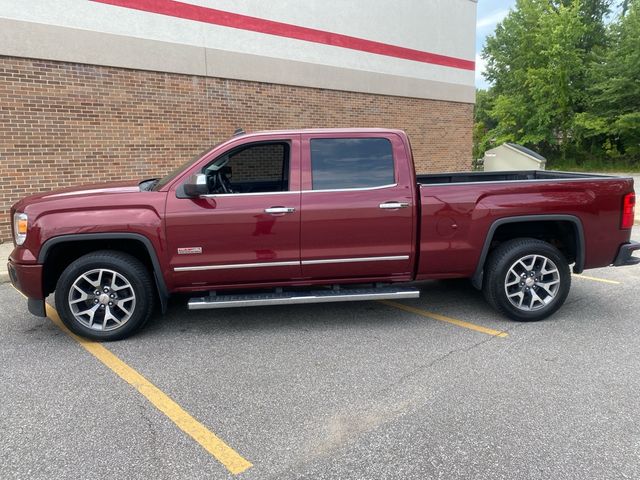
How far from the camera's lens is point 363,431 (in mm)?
2773

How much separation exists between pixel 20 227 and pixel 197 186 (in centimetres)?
162

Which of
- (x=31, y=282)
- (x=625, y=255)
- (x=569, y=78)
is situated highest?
(x=569, y=78)

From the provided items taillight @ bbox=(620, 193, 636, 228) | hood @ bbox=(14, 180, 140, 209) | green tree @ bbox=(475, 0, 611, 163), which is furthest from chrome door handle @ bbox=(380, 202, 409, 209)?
green tree @ bbox=(475, 0, 611, 163)

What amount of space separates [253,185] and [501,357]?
2938 millimetres

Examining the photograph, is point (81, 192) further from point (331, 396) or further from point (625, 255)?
point (625, 255)

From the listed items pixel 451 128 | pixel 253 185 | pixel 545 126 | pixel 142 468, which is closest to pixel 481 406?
pixel 142 468

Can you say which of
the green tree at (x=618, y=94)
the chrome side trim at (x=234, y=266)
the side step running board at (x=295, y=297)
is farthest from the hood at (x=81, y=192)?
the green tree at (x=618, y=94)

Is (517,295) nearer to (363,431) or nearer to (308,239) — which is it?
(308,239)

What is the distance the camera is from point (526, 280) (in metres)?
4.48

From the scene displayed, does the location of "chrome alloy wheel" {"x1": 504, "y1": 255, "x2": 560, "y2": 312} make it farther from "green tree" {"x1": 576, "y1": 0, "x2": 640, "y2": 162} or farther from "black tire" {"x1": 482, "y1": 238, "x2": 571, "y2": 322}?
"green tree" {"x1": 576, "y1": 0, "x2": 640, "y2": 162}

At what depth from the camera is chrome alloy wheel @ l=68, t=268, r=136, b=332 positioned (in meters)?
4.05

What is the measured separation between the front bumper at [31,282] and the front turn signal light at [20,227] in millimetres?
217

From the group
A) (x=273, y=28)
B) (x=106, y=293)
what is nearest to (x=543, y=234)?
(x=106, y=293)

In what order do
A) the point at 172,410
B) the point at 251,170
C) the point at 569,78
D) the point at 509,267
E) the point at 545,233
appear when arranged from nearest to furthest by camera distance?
1. the point at 172,410
2. the point at 509,267
3. the point at 545,233
4. the point at 251,170
5. the point at 569,78
